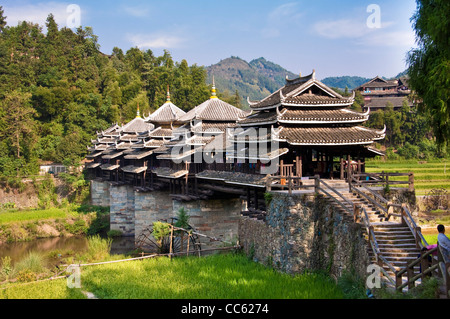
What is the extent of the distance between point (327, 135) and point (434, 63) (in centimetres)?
687

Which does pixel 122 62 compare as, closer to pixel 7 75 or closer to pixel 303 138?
pixel 7 75

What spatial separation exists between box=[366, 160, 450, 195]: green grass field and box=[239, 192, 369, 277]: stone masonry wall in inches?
912

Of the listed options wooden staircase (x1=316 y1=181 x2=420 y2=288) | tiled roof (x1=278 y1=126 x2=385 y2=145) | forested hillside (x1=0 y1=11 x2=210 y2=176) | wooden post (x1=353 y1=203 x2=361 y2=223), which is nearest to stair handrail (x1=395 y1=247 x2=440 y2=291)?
wooden staircase (x1=316 y1=181 x2=420 y2=288)

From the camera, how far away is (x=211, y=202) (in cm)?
2534

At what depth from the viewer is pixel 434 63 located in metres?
11.0

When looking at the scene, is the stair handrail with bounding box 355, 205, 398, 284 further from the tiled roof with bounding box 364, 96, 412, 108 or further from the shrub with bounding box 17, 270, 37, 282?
A: the tiled roof with bounding box 364, 96, 412, 108

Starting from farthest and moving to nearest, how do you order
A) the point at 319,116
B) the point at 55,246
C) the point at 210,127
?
the point at 55,246 → the point at 210,127 → the point at 319,116

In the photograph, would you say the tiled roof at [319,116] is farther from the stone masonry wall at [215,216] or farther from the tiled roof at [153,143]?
the tiled roof at [153,143]

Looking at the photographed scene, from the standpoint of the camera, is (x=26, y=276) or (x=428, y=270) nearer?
(x=428, y=270)

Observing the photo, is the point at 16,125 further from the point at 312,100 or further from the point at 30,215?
the point at 312,100

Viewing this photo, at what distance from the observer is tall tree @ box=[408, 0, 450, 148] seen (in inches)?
397

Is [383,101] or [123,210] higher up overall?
[383,101]

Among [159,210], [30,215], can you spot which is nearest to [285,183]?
[159,210]

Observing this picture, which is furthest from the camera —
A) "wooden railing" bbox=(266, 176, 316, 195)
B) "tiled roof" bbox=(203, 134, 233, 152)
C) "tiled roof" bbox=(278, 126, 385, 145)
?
"tiled roof" bbox=(203, 134, 233, 152)
